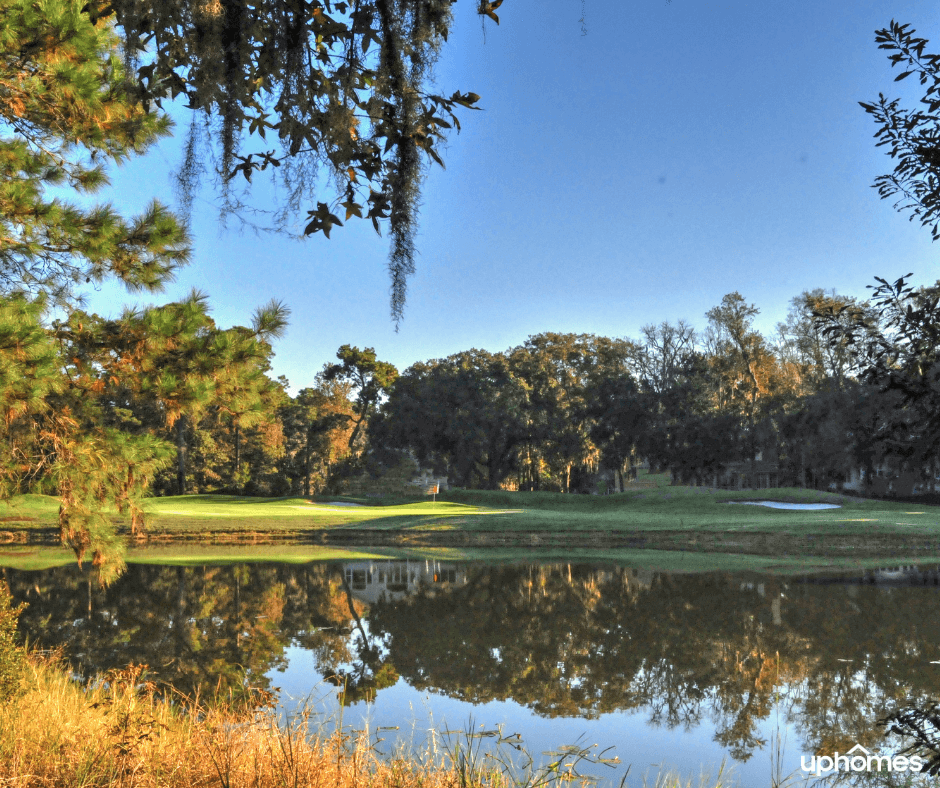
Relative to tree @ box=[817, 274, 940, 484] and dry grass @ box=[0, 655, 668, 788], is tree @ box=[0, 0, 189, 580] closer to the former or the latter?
dry grass @ box=[0, 655, 668, 788]

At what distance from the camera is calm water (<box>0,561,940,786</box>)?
18.0ft

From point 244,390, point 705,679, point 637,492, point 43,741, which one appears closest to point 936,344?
point 705,679

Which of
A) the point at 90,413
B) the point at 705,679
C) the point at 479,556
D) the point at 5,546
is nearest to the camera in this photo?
the point at 705,679

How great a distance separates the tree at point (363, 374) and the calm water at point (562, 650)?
32638 millimetres

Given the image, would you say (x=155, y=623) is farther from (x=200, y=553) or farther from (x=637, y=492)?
(x=637, y=492)

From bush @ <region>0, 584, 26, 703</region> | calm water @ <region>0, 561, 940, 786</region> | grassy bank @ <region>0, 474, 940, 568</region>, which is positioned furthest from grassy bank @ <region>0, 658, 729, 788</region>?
grassy bank @ <region>0, 474, 940, 568</region>

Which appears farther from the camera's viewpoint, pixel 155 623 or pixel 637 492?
pixel 637 492

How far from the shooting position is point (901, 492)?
132ft

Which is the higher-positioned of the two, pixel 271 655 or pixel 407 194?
pixel 407 194

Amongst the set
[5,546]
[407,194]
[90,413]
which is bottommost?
[5,546]

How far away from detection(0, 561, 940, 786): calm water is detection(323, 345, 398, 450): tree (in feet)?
107

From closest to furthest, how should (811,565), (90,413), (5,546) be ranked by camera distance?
1. (90,413)
2. (811,565)
3. (5,546)

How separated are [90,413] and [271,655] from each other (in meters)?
3.13

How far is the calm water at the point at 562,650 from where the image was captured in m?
5.49
